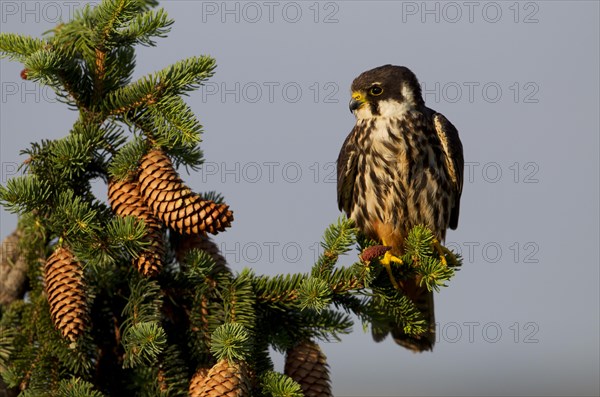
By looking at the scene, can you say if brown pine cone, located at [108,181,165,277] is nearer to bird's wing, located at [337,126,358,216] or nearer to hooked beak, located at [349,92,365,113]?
bird's wing, located at [337,126,358,216]

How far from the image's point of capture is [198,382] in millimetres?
3246

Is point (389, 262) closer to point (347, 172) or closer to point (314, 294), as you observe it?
point (314, 294)

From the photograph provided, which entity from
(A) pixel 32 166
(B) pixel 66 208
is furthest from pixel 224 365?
(A) pixel 32 166

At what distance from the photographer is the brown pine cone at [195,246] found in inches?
142

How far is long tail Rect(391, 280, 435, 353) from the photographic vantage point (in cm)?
458

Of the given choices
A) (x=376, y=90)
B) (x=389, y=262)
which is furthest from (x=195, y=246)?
(x=376, y=90)

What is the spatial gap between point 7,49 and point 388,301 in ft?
6.15

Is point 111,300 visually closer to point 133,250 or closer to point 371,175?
point 133,250

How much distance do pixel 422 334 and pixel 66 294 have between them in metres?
2.07

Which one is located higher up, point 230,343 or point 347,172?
point 347,172

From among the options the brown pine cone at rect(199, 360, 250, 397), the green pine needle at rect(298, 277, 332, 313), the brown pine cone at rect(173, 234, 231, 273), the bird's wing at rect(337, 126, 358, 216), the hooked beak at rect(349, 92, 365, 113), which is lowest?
the brown pine cone at rect(199, 360, 250, 397)

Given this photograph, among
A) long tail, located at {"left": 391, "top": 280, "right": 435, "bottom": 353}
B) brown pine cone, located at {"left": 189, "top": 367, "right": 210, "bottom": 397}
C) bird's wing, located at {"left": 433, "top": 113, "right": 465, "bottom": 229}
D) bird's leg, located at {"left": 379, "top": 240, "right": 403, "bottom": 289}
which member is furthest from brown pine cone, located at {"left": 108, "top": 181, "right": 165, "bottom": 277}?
bird's wing, located at {"left": 433, "top": 113, "right": 465, "bottom": 229}

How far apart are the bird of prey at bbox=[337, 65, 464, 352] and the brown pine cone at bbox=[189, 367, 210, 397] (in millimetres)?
1471

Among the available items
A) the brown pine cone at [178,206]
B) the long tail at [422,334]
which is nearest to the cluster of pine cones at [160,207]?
the brown pine cone at [178,206]
